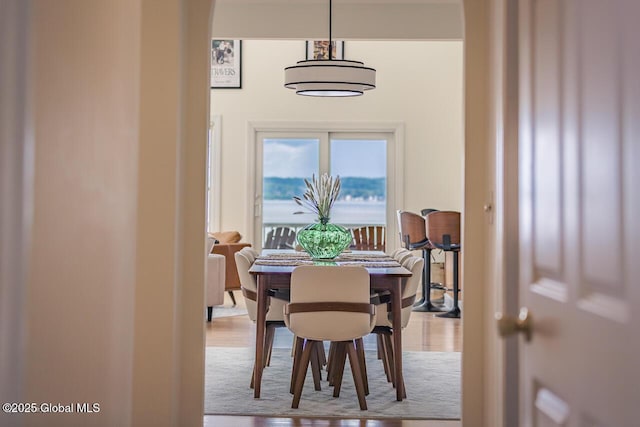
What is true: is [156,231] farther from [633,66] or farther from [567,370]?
[633,66]

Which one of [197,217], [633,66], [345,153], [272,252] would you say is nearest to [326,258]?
[272,252]

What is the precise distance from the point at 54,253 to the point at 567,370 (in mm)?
1610

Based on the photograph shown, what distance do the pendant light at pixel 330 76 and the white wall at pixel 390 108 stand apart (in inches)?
201

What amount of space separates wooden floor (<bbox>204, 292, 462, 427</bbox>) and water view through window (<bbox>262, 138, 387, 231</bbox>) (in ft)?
9.66

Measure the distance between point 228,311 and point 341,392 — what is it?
385 centimetres

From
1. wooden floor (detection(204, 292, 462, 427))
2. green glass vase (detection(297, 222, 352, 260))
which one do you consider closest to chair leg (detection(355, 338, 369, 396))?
wooden floor (detection(204, 292, 462, 427))

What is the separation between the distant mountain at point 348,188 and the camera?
35.7 feet

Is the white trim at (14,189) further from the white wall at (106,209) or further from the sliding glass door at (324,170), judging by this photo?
the sliding glass door at (324,170)

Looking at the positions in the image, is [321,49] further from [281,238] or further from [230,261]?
[230,261]

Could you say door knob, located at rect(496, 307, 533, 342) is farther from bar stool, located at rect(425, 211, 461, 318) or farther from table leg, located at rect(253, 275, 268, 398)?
bar stool, located at rect(425, 211, 461, 318)

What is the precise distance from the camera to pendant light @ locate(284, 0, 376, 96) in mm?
5426

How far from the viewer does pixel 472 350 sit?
3102mm

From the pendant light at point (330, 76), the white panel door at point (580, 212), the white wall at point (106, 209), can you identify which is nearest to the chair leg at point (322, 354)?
the pendant light at point (330, 76)

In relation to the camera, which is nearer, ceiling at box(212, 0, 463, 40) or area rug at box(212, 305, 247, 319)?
ceiling at box(212, 0, 463, 40)
